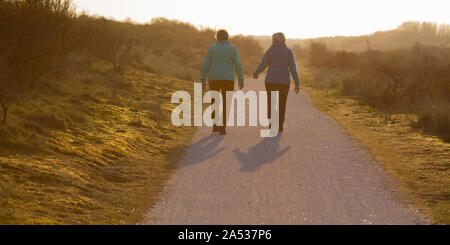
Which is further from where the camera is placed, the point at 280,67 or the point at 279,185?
the point at 280,67

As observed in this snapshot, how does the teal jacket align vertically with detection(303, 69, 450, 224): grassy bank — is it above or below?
above

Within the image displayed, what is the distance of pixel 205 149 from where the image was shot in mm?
10000

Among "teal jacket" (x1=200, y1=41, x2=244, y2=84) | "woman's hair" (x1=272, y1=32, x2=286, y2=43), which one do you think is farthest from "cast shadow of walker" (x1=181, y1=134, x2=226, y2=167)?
"woman's hair" (x1=272, y1=32, x2=286, y2=43)

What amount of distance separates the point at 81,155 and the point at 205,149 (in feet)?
7.92

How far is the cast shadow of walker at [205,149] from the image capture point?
29.8 ft

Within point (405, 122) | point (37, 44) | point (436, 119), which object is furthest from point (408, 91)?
point (37, 44)

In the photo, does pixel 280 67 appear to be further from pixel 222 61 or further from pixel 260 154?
pixel 260 154

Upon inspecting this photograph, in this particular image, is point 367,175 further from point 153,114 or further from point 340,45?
point 340,45

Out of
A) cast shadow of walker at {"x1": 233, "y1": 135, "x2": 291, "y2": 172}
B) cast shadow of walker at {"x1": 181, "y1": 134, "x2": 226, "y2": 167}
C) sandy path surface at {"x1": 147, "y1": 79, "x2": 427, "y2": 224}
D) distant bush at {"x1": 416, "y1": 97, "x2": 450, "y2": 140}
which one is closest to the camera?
sandy path surface at {"x1": 147, "y1": 79, "x2": 427, "y2": 224}

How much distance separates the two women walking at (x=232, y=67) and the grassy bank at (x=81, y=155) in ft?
4.53

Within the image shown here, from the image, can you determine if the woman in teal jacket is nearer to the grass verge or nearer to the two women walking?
the two women walking

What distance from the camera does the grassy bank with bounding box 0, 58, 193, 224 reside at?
6051 mm
